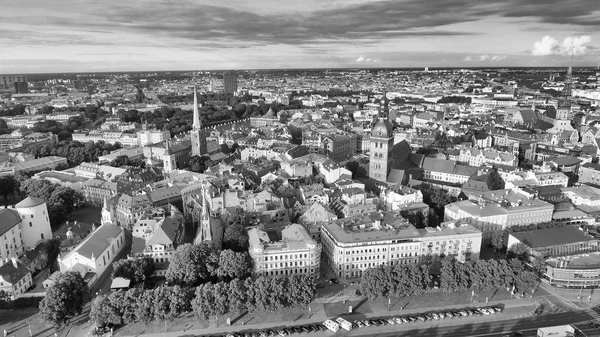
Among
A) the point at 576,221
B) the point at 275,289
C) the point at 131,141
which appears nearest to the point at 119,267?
the point at 275,289

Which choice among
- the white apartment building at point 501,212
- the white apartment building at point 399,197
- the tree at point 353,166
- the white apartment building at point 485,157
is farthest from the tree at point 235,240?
the white apartment building at point 485,157

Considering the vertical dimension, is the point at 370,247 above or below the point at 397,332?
above

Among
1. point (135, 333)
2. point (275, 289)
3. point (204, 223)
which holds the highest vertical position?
point (204, 223)

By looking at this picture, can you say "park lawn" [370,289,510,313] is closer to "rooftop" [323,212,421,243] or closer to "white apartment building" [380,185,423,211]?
"rooftop" [323,212,421,243]

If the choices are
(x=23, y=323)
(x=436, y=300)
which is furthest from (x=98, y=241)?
(x=436, y=300)

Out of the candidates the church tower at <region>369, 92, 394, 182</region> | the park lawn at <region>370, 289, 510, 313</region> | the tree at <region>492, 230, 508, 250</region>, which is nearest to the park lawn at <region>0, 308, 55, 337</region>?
the park lawn at <region>370, 289, 510, 313</region>

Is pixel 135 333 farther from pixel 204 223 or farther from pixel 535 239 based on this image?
pixel 535 239
